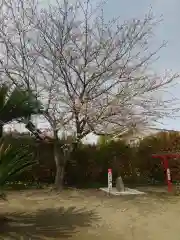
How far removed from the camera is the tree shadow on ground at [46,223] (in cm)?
446

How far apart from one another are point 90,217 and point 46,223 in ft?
3.16

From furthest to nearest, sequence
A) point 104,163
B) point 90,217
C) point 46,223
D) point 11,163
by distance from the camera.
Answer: point 104,163, point 90,217, point 46,223, point 11,163

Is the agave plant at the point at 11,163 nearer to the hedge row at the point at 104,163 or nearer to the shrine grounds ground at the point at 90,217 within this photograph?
the shrine grounds ground at the point at 90,217

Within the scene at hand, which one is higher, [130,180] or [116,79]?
[116,79]

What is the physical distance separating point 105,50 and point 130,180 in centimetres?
541

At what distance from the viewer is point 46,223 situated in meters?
5.04

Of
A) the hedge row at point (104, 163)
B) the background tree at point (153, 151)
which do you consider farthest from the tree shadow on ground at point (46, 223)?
the background tree at point (153, 151)

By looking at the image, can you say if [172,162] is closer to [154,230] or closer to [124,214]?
[124,214]

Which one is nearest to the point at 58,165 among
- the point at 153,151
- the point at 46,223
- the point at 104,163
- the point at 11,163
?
the point at 104,163

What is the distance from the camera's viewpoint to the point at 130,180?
11.4 meters

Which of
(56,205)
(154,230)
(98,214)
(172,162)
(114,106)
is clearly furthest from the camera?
(172,162)

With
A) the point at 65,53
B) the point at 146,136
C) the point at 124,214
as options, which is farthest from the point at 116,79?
the point at 124,214

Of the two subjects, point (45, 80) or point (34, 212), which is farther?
point (45, 80)

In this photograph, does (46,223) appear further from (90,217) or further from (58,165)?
(58,165)
